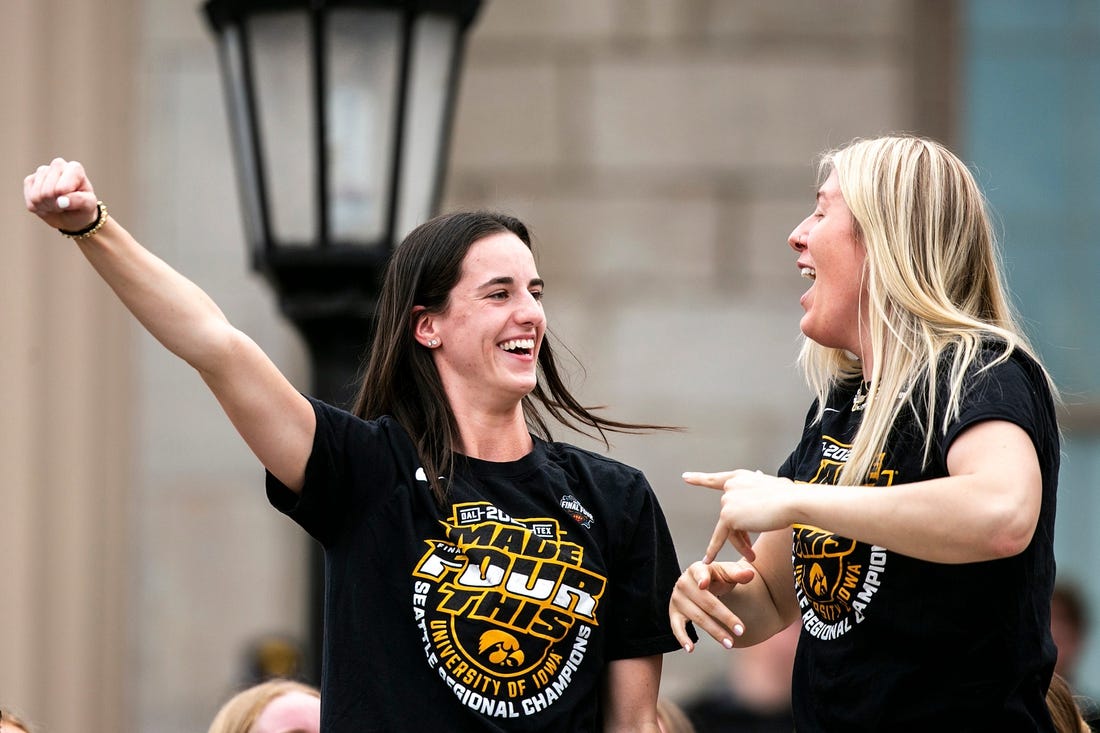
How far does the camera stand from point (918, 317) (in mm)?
3039

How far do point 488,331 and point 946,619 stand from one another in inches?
41.0

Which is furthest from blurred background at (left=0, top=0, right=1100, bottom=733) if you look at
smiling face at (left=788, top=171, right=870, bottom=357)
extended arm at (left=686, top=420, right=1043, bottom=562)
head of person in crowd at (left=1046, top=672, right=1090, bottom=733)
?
extended arm at (left=686, top=420, right=1043, bottom=562)

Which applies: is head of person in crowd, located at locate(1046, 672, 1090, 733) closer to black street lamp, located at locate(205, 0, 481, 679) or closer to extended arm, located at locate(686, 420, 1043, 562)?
extended arm, located at locate(686, 420, 1043, 562)

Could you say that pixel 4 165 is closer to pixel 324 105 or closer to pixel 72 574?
pixel 72 574

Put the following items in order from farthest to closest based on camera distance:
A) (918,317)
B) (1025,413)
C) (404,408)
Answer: (404,408)
(918,317)
(1025,413)

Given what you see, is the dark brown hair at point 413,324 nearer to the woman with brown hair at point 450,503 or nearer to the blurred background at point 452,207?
the woman with brown hair at point 450,503

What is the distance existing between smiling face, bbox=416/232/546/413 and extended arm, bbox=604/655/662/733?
563 mm

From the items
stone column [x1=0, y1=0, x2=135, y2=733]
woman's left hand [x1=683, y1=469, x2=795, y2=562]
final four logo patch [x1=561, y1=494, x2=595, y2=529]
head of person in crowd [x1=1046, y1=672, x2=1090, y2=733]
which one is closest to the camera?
woman's left hand [x1=683, y1=469, x2=795, y2=562]

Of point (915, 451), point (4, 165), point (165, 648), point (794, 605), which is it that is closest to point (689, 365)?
point (165, 648)

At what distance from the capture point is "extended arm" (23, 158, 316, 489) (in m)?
2.76

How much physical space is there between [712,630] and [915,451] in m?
0.52

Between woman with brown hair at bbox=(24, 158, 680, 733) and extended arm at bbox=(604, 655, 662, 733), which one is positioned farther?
extended arm at bbox=(604, 655, 662, 733)

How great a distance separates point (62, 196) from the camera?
274 cm

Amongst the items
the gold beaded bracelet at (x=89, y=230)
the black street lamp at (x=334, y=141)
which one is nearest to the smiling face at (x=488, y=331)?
the gold beaded bracelet at (x=89, y=230)
